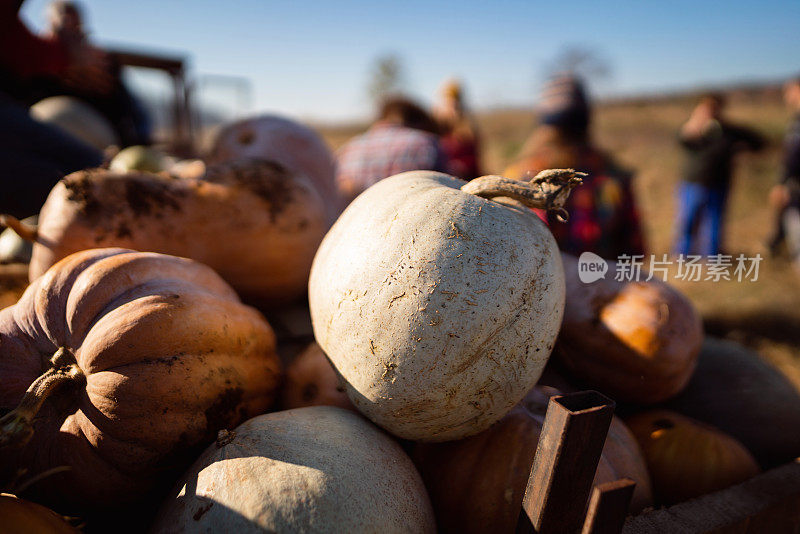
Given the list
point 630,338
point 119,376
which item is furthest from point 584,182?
point 119,376

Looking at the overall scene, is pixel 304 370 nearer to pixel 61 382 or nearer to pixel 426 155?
pixel 61 382

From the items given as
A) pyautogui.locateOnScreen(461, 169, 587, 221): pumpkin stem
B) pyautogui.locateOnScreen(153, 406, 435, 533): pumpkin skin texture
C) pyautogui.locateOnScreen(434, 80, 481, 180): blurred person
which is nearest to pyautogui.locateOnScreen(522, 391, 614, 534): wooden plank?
pyautogui.locateOnScreen(153, 406, 435, 533): pumpkin skin texture

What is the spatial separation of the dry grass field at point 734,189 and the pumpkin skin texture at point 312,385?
4904 millimetres

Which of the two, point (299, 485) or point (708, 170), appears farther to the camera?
point (708, 170)

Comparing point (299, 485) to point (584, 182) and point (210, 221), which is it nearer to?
point (210, 221)

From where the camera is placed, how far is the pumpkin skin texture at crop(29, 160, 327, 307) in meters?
1.78

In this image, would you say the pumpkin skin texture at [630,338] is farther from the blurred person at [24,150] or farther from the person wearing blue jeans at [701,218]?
the person wearing blue jeans at [701,218]

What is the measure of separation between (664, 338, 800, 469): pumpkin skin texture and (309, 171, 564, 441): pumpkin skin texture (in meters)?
1.31

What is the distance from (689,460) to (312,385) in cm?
140

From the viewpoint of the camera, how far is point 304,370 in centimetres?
174

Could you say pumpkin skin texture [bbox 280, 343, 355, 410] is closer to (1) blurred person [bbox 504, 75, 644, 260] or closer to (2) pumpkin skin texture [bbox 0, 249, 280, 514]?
(2) pumpkin skin texture [bbox 0, 249, 280, 514]

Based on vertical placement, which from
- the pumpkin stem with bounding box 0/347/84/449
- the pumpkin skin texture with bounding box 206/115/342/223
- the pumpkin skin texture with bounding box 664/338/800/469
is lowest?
the pumpkin skin texture with bounding box 664/338/800/469

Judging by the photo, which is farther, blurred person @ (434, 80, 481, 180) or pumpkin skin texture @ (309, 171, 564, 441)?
blurred person @ (434, 80, 481, 180)

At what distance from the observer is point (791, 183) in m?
7.08
